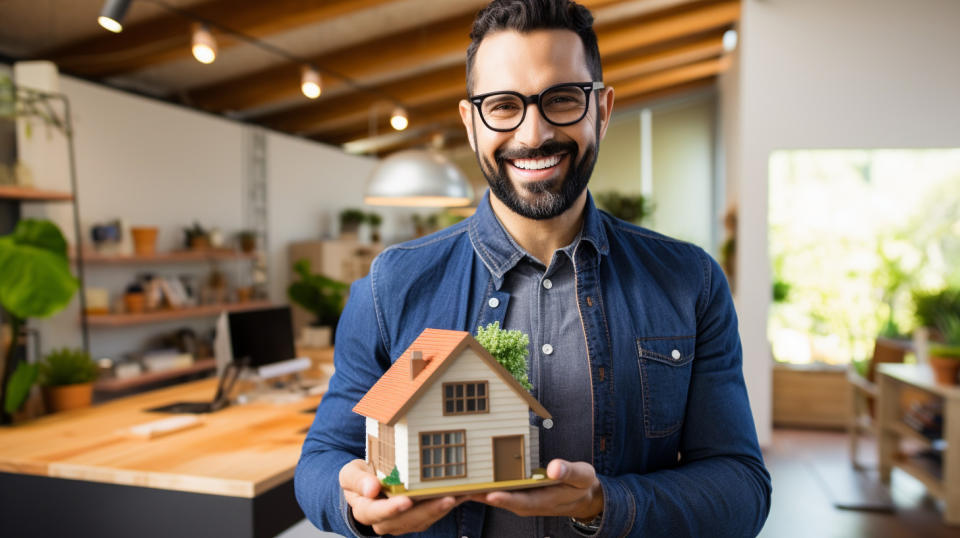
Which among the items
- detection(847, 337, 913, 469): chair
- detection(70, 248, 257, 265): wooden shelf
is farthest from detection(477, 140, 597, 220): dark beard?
detection(847, 337, 913, 469): chair

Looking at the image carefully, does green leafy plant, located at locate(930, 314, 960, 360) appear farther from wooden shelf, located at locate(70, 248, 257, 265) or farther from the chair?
wooden shelf, located at locate(70, 248, 257, 265)

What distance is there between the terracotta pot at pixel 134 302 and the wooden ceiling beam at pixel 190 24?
1.70m

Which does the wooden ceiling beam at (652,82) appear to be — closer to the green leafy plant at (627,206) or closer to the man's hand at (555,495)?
the green leafy plant at (627,206)

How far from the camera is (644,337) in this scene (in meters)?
1.16

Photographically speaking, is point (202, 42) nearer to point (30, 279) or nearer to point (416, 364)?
point (30, 279)

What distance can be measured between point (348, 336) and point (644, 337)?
49cm

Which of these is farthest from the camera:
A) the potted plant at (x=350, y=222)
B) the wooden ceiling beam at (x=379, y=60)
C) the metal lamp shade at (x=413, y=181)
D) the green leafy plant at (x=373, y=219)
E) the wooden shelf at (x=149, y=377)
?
the green leafy plant at (x=373, y=219)

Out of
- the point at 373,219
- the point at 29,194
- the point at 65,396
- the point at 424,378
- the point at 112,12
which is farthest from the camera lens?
the point at 373,219

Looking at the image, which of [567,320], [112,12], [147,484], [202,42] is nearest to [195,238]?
[202,42]

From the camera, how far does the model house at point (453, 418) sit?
0.96m

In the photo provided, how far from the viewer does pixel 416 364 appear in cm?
101

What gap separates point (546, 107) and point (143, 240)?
5.37 m

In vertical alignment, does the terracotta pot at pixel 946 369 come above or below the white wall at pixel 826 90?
below

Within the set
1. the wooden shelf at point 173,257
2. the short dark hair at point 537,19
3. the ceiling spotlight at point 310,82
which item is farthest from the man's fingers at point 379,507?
the wooden shelf at point 173,257
